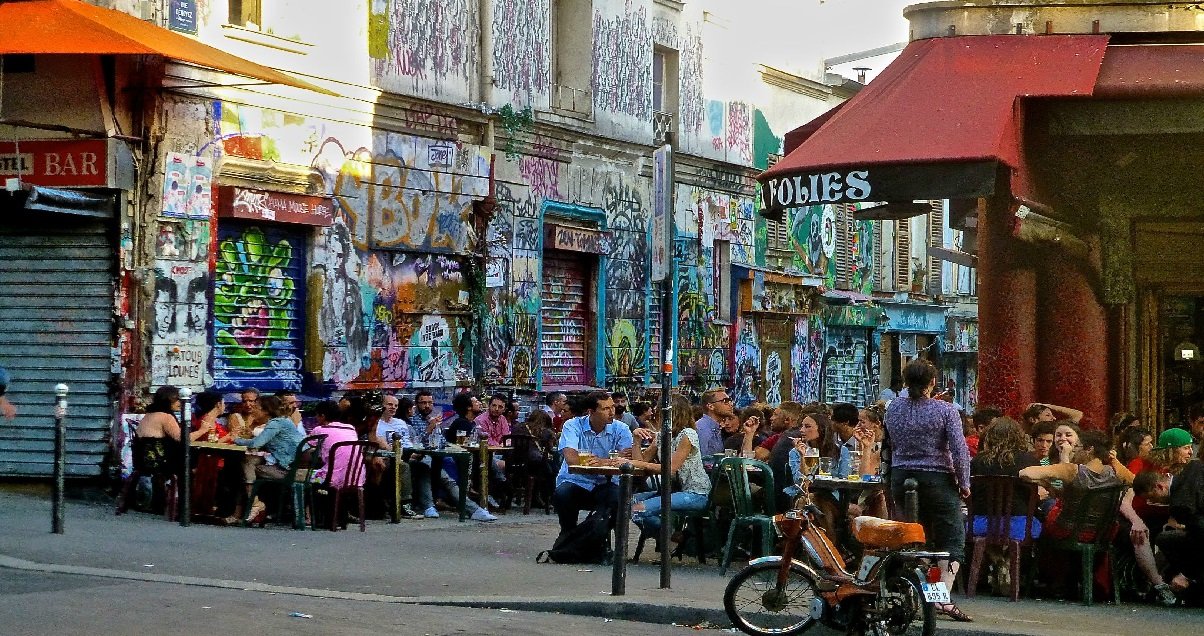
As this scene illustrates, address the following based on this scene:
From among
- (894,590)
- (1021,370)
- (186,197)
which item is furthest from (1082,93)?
(186,197)

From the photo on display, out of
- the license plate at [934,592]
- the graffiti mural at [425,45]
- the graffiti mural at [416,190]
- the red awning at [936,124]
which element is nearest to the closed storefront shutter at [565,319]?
the graffiti mural at [416,190]

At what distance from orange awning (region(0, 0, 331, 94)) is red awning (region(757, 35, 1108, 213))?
208 inches

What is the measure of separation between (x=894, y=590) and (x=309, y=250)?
12237mm

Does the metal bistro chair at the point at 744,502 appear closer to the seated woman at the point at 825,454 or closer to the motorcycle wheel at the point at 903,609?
the seated woman at the point at 825,454

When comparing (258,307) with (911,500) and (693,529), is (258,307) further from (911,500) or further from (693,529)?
(911,500)

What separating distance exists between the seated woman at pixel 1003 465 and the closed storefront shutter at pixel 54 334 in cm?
938

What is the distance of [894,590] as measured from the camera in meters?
10.6

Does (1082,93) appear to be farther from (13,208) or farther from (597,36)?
(597,36)

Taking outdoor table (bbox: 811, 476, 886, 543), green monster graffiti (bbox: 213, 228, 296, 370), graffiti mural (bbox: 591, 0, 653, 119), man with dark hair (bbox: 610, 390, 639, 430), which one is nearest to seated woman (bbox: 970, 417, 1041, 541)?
outdoor table (bbox: 811, 476, 886, 543)

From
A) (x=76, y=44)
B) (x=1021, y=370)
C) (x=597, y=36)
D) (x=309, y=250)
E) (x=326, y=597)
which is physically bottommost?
(x=326, y=597)

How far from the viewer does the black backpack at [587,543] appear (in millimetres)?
14672

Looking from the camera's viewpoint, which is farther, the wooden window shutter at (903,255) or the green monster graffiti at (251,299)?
the wooden window shutter at (903,255)

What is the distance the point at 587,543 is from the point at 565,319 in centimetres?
1254

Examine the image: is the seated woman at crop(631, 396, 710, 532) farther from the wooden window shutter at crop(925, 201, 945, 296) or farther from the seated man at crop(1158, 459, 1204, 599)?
the wooden window shutter at crop(925, 201, 945, 296)
